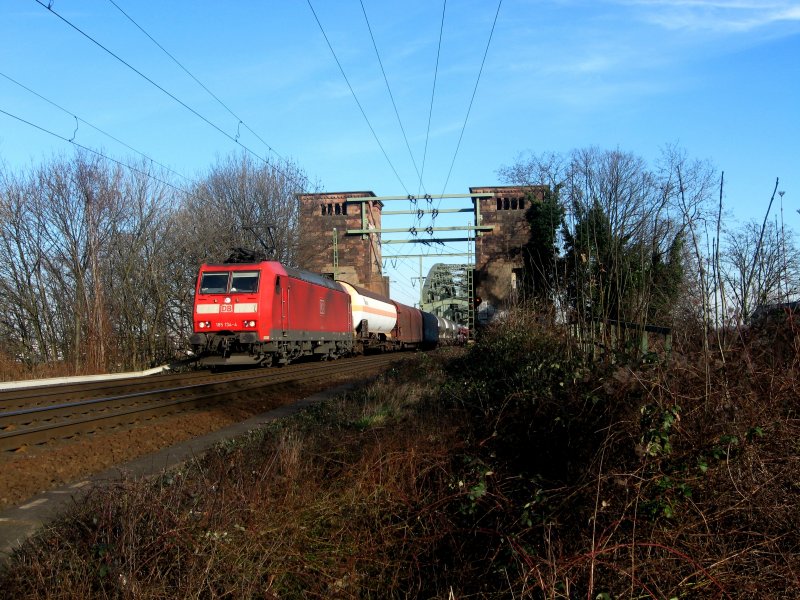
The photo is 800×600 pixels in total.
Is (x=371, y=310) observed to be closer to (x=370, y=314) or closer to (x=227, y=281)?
(x=370, y=314)

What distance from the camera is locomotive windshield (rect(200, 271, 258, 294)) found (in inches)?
862

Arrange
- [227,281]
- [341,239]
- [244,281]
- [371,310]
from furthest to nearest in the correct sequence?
1. [341,239]
2. [371,310]
3. [227,281]
4. [244,281]

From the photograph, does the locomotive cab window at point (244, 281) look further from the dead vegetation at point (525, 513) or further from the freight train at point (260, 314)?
the dead vegetation at point (525, 513)

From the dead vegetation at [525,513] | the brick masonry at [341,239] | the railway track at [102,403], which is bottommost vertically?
the railway track at [102,403]

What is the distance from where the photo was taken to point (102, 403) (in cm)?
1259

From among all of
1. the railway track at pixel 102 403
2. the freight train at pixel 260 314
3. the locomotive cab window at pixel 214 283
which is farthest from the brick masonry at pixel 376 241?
the railway track at pixel 102 403

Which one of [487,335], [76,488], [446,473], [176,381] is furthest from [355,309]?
[446,473]

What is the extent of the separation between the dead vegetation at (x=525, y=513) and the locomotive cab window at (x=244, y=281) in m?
16.9

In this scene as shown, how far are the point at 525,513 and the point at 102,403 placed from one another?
10.9 m

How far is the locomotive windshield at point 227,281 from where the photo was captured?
2191 cm

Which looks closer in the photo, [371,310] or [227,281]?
[227,281]

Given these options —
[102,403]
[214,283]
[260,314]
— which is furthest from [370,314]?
[102,403]

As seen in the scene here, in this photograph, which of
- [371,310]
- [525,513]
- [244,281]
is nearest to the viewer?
[525,513]

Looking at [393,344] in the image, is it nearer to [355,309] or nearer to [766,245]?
[355,309]
